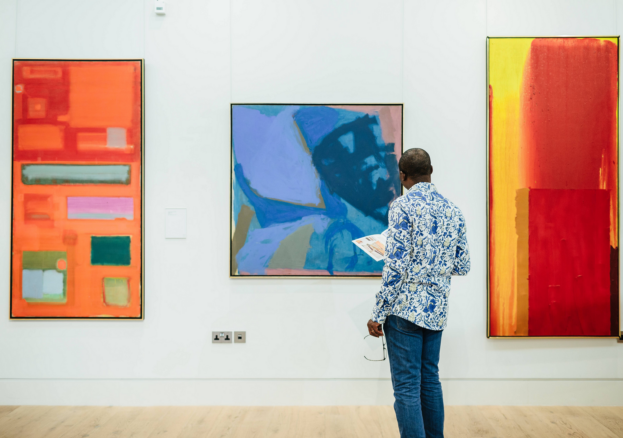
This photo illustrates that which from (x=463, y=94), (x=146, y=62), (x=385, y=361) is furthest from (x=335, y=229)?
Answer: (x=146, y=62)

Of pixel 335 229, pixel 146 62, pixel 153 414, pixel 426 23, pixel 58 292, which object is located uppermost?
pixel 426 23

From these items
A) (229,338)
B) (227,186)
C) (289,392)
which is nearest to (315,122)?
(227,186)

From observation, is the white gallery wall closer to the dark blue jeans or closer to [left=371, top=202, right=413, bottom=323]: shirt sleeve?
the dark blue jeans

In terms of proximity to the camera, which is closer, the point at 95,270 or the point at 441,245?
the point at 441,245

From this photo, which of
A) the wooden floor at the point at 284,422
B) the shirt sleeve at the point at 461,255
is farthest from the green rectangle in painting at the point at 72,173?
the shirt sleeve at the point at 461,255

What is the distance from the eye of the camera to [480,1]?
280 centimetres

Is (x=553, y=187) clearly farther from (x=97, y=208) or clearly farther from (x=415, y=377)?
(x=97, y=208)

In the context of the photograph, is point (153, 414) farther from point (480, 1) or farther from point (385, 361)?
point (480, 1)

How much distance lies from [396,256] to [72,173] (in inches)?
90.1

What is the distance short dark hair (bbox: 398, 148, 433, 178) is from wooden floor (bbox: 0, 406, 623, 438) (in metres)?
1.58

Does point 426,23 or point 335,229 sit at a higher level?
point 426,23

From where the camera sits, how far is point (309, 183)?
275 cm

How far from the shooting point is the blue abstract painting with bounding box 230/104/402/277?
9.00 ft

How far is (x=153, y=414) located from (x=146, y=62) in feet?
7.79
